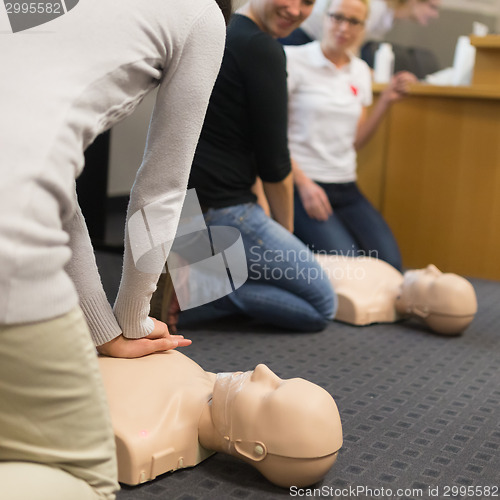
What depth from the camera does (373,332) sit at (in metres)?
1.86

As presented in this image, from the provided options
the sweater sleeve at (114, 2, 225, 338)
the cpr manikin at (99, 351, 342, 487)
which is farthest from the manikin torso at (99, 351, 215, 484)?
the sweater sleeve at (114, 2, 225, 338)

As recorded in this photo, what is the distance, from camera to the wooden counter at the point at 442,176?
2486 millimetres

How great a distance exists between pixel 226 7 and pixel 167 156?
28cm

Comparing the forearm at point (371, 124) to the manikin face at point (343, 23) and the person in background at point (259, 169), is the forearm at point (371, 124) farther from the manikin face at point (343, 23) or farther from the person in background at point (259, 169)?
the person in background at point (259, 169)

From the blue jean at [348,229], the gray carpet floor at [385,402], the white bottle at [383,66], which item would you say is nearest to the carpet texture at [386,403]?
the gray carpet floor at [385,402]

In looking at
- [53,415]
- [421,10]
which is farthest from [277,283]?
[421,10]

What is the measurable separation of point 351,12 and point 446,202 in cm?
80

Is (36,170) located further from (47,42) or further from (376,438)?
(376,438)

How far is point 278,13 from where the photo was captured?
5.69 feet

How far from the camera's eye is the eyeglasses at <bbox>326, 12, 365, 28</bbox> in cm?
217

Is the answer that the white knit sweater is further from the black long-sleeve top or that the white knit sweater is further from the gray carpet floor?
the black long-sleeve top

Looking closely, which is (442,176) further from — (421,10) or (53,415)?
(53,415)

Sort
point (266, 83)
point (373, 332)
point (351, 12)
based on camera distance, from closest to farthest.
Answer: point (266, 83)
point (373, 332)
point (351, 12)

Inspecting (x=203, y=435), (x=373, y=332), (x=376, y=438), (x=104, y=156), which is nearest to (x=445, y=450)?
(x=376, y=438)
